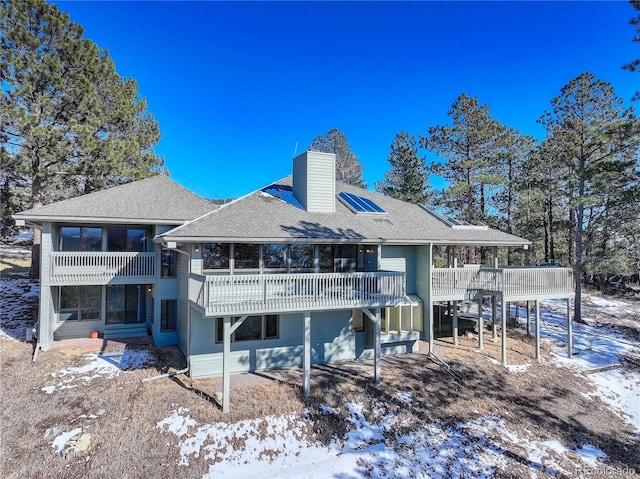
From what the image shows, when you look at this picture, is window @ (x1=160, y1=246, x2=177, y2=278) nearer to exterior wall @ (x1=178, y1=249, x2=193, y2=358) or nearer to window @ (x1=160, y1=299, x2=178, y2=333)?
exterior wall @ (x1=178, y1=249, x2=193, y2=358)

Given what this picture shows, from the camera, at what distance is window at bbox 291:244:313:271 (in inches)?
483

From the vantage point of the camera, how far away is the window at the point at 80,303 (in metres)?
14.1

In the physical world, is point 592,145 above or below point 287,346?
above

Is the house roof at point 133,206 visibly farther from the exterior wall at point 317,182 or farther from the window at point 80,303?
the exterior wall at point 317,182

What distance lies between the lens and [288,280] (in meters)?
10.3

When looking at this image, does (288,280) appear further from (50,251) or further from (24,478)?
(50,251)

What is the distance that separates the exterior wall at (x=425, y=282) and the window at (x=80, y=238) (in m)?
13.5

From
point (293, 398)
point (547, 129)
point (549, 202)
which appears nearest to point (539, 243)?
point (549, 202)

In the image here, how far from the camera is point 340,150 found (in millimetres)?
36969

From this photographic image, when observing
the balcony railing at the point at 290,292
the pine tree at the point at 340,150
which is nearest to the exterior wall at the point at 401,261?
the balcony railing at the point at 290,292

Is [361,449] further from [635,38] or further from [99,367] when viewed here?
[635,38]

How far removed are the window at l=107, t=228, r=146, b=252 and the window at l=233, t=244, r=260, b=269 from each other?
5.76 meters

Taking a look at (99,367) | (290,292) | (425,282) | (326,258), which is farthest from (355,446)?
(99,367)

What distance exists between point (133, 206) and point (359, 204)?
9.52 metres
